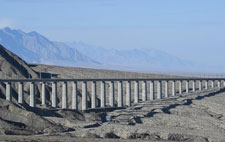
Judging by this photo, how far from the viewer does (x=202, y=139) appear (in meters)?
51.2

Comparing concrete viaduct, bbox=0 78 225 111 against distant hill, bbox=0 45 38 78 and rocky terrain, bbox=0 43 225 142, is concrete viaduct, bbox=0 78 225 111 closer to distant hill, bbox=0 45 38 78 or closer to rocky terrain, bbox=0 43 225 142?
distant hill, bbox=0 45 38 78

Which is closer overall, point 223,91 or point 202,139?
point 202,139

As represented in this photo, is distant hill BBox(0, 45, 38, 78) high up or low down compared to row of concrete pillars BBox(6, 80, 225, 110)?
up

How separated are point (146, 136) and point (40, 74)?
145 ft

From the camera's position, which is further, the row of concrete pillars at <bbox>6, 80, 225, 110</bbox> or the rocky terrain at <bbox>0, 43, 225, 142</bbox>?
the row of concrete pillars at <bbox>6, 80, 225, 110</bbox>

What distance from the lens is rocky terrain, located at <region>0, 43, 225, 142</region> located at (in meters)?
50.5

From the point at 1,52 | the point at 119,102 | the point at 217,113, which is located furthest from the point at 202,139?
the point at 1,52

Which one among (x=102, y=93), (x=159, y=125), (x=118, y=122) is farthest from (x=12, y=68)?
(x=159, y=125)

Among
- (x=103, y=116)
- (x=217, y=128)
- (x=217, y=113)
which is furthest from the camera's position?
(x=217, y=113)

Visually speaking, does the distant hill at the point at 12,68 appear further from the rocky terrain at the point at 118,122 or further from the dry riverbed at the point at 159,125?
the dry riverbed at the point at 159,125

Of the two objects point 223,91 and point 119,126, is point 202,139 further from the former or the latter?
point 223,91

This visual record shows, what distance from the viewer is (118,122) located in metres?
61.5

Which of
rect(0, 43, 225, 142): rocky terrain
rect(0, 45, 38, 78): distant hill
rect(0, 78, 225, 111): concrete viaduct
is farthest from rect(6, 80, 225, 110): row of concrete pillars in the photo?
rect(0, 45, 38, 78): distant hill

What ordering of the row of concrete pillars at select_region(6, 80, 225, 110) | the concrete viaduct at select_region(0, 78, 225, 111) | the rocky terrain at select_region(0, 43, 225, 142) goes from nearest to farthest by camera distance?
the rocky terrain at select_region(0, 43, 225, 142) → the row of concrete pillars at select_region(6, 80, 225, 110) → the concrete viaduct at select_region(0, 78, 225, 111)
